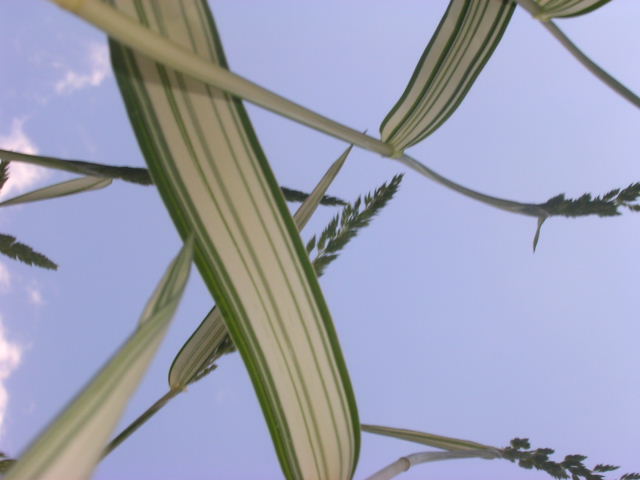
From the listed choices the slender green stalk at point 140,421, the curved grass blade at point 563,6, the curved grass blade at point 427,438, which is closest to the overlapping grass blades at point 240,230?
the slender green stalk at point 140,421

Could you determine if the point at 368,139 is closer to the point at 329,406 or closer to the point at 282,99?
the point at 282,99

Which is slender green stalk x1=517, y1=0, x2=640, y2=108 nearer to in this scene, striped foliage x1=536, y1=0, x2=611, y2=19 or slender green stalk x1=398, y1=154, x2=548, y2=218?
striped foliage x1=536, y1=0, x2=611, y2=19

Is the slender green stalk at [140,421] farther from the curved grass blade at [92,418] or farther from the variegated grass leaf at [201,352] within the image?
the curved grass blade at [92,418]

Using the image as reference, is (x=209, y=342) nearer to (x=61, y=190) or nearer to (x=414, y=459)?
(x=414, y=459)

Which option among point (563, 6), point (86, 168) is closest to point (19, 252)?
point (86, 168)

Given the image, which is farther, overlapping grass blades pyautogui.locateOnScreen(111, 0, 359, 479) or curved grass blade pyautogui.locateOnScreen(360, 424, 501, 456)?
curved grass blade pyautogui.locateOnScreen(360, 424, 501, 456)

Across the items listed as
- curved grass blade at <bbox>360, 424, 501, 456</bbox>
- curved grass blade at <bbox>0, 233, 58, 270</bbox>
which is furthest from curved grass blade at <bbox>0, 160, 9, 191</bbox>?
curved grass blade at <bbox>360, 424, 501, 456</bbox>
